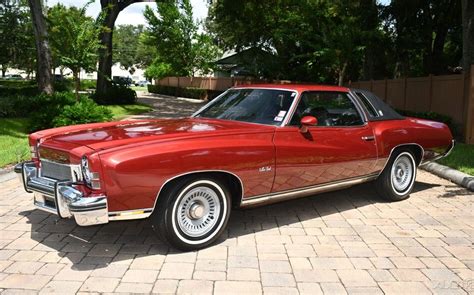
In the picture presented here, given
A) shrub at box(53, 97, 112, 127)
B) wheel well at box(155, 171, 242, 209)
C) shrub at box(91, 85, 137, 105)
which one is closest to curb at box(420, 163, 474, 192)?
wheel well at box(155, 171, 242, 209)

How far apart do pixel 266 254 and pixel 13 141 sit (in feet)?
26.0

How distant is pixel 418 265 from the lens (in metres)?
4.17

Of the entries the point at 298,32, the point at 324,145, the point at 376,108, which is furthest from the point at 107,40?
the point at 324,145

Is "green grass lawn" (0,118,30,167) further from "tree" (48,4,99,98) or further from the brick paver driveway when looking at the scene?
"tree" (48,4,99,98)

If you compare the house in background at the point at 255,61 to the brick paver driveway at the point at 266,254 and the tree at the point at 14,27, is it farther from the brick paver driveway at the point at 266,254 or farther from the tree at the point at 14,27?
the brick paver driveway at the point at 266,254

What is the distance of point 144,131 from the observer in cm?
463

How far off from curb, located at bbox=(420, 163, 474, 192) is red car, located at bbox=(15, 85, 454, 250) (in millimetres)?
1687

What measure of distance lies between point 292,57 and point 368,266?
82.0ft

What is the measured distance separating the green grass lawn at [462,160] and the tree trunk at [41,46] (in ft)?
38.7

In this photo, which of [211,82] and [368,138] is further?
[211,82]

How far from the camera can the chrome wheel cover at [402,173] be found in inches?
248

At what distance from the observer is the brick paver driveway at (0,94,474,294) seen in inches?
146

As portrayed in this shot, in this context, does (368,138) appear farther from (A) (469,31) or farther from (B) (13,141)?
(A) (469,31)

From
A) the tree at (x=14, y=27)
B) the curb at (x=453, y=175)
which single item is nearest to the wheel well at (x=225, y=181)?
the curb at (x=453, y=175)
